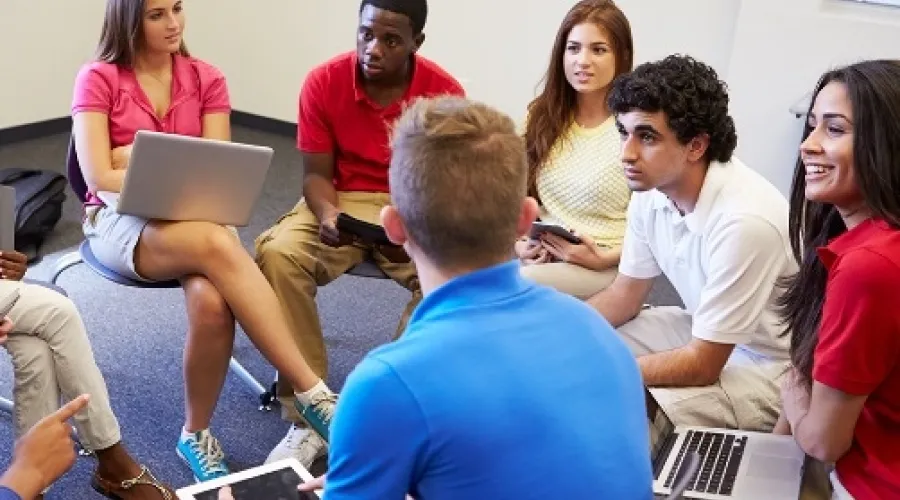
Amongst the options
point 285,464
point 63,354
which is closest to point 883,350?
point 285,464

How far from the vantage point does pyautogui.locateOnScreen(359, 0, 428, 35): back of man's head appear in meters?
2.57

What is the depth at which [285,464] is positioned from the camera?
1702 millimetres

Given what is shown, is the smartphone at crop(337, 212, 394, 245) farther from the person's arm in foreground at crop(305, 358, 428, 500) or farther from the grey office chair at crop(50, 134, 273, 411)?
the person's arm in foreground at crop(305, 358, 428, 500)

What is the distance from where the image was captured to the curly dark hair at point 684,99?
203 centimetres

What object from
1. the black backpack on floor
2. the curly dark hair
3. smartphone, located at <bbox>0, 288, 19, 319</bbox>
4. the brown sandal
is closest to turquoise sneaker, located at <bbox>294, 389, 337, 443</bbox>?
the brown sandal

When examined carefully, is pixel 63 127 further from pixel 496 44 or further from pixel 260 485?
pixel 260 485

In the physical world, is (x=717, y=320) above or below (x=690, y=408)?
above

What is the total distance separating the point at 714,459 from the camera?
1783 millimetres

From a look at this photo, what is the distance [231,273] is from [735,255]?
1.10 m

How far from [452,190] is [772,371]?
3.90ft

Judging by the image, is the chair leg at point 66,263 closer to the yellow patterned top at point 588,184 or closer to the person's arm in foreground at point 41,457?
the person's arm in foreground at point 41,457

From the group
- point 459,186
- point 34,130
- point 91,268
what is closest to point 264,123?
point 34,130

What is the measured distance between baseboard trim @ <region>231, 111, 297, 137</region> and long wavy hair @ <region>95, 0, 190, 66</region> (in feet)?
8.28

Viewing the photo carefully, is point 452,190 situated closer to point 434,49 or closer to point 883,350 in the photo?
point 883,350
